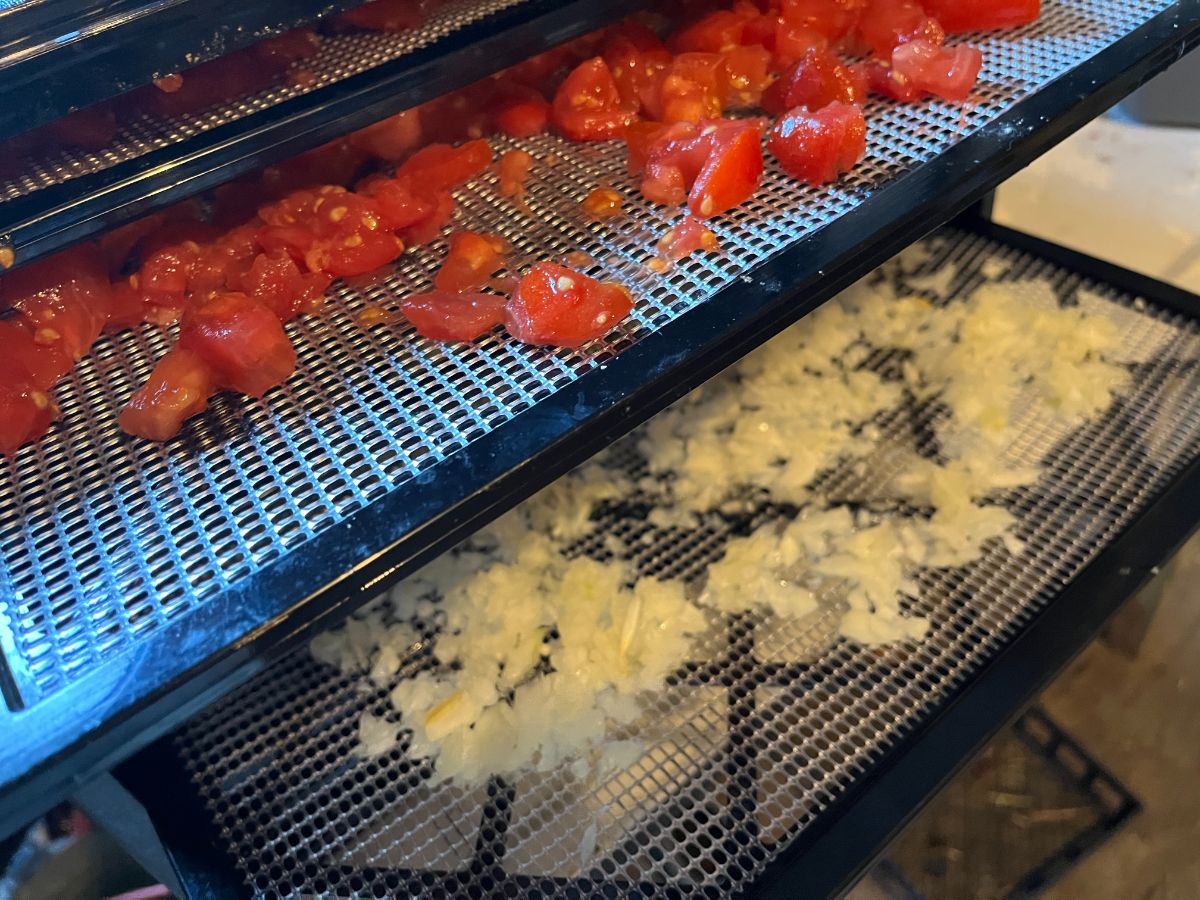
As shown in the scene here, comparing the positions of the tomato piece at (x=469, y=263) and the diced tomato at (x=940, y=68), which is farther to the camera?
the diced tomato at (x=940, y=68)

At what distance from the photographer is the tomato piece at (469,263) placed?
0.96 m

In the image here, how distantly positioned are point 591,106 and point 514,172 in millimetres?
147

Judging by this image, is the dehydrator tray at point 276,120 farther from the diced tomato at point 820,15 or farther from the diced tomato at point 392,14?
the diced tomato at point 820,15

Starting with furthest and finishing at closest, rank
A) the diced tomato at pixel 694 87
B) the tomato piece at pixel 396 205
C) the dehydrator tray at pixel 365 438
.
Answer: the diced tomato at pixel 694 87
the tomato piece at pixel 396 205
the dehydrator tray at pixel 365 438

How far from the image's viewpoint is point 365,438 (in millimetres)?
812

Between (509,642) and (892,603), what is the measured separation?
1.77 ft

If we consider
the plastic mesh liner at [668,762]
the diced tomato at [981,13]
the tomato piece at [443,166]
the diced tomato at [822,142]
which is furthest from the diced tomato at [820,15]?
the plastic mesh liner at [668,762]

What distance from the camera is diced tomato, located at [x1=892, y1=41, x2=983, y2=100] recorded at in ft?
3.52

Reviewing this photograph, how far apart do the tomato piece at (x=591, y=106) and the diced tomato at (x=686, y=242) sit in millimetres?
257

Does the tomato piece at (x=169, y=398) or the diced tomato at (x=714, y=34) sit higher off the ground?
the diced tomato at (x=714, y=34)

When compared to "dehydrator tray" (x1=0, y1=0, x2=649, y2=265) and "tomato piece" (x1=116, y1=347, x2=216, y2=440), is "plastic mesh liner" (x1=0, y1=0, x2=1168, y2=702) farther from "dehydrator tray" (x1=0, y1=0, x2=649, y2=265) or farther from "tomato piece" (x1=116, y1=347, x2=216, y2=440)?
"dehydrator tray" (x1=0, y1=0, x2=649, y2=265)

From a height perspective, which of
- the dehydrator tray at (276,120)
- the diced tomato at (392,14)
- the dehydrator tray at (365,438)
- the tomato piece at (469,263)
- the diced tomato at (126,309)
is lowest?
the dehydrator tray at (365,438)

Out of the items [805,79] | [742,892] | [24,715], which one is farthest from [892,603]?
[24,715]

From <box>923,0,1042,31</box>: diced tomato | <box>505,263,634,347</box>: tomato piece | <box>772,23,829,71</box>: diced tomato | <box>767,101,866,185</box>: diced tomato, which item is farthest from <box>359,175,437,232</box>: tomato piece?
<box>923,0,1042,31</box>: diced tomato
